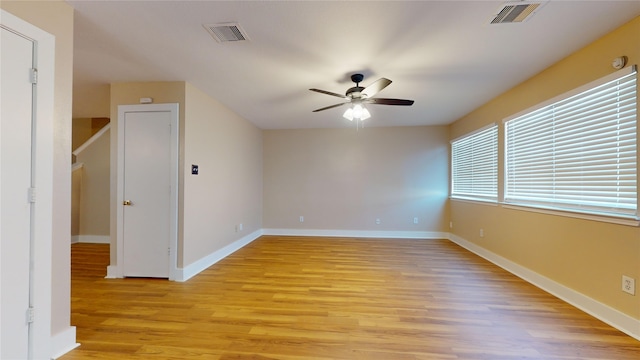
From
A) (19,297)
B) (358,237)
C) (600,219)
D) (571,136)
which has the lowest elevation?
(358,237)

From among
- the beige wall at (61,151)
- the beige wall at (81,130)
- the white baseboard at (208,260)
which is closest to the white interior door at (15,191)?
the beige wall at (61,151)

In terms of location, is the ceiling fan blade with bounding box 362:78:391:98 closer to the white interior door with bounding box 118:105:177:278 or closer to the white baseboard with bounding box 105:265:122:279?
the white interior door with bounding box 118:105:177:278

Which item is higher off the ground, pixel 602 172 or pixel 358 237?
pixel 602 172

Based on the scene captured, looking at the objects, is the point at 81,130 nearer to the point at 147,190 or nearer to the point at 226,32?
the point at 147,190

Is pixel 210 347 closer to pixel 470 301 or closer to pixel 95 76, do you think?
pixel 470 301

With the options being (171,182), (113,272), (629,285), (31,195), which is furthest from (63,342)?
(629,285)

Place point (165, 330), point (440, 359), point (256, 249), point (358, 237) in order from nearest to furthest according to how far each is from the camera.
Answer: point (440, 359), point (165, 330), point (256, 249), point (358, 237)

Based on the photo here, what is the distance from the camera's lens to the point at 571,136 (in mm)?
2797

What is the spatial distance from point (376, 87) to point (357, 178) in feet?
11.4

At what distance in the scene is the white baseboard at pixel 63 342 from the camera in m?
1.88

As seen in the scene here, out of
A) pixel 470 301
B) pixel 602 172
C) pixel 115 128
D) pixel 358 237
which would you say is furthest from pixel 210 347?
pixel 358 237

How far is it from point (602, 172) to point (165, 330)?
407 cm

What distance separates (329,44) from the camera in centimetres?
247

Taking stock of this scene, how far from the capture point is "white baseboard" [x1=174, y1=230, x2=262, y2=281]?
340 cm
